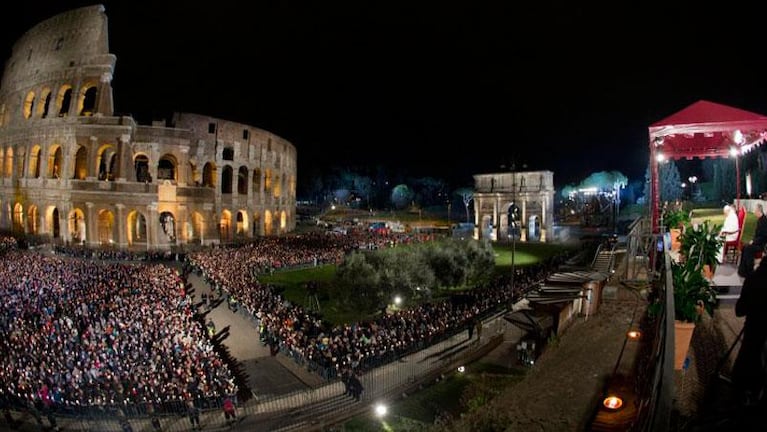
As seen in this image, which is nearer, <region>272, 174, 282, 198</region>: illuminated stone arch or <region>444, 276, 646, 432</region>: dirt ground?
<region>444, 276, 646, 432</region>: dirt ground

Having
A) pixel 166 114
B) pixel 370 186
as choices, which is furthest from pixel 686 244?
pixel 370 186

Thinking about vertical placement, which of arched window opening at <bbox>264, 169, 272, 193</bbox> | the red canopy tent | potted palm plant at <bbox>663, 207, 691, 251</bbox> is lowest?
potted palm plant at <bbox>663, 207, 691, 251</bbox>

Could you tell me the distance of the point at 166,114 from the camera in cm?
4566

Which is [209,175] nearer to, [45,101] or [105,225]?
[105,225]

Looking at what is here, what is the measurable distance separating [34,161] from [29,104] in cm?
664

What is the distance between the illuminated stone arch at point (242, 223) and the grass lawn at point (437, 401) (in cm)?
3848

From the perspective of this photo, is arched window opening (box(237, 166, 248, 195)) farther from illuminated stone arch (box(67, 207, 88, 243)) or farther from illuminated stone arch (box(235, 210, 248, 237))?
illuminated stone arch (box(67, 207, 88, 243))

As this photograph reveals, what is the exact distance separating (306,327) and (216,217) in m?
31.8

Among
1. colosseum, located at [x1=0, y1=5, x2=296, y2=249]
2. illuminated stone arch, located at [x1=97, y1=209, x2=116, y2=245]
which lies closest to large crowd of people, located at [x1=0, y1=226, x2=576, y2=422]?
colosseum, located at [x1=0, y1=5, x2=296, y2=249]

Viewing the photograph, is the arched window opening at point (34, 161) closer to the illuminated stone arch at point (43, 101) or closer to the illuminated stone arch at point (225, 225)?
the illuminated stone arch at point (43, 101)

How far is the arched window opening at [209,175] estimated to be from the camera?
47.7 metres

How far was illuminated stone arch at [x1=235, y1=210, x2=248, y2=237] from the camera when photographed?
5038 cm

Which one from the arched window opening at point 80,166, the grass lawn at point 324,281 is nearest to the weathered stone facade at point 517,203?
the grass lawn at point 324,281

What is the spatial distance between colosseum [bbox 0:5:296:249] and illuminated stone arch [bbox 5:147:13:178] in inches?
8.4
